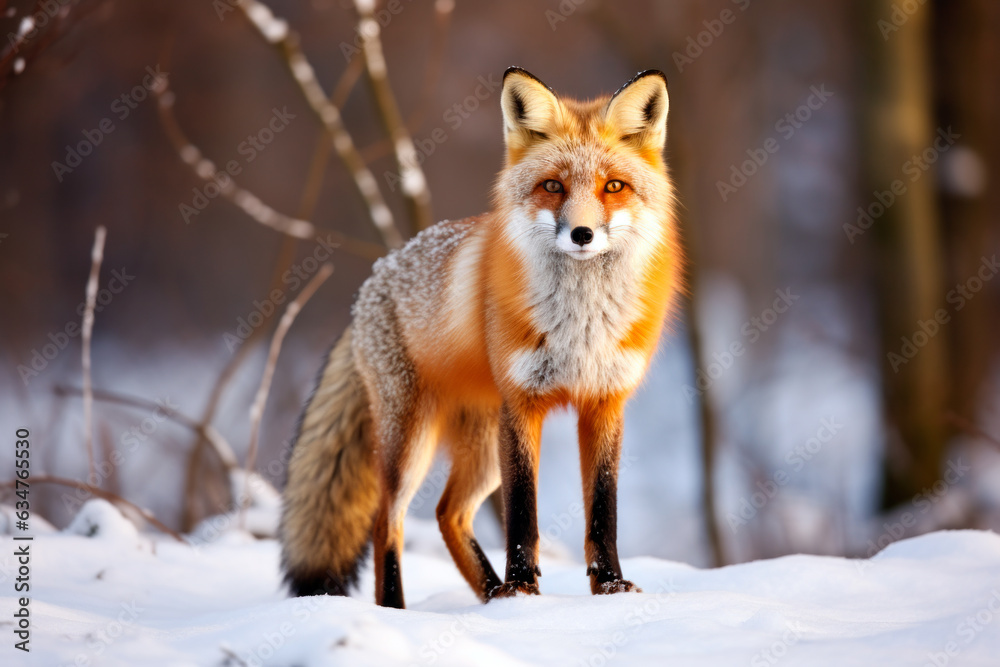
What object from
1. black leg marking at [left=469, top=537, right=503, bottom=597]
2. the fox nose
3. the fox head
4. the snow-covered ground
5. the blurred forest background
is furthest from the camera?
the blurred forest background

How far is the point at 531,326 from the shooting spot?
7.94ft

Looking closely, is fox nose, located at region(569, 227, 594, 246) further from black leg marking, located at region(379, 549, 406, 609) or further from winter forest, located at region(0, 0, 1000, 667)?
black leg marking, located at region(379, 549, 406, 609)

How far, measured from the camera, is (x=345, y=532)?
3.12 metres

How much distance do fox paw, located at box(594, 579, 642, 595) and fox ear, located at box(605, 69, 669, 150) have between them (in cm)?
142

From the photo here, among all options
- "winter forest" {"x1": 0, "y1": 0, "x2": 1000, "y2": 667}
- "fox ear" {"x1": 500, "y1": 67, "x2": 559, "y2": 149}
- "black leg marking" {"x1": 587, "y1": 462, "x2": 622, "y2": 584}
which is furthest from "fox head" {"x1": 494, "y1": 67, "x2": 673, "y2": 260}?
"black leg marking" {"x1": 587, "y1": 462, "x2": 622, "y2": 584}

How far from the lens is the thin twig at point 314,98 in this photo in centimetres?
409

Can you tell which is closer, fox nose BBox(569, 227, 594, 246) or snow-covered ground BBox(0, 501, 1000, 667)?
snow-covered ground BBox(0, 501, 1000, 667)

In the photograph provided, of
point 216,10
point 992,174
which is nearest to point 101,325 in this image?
point 216,10

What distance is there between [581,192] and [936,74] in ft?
17.9

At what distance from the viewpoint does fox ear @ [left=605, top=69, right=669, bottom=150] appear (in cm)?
240

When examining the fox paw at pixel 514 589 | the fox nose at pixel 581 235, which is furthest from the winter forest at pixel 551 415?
the fox nose at pixel 581 235

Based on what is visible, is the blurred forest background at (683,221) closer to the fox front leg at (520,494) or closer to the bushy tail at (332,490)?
the bushy tail at (332,490)

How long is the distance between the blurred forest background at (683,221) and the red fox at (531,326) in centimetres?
163

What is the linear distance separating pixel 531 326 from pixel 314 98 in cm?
262
